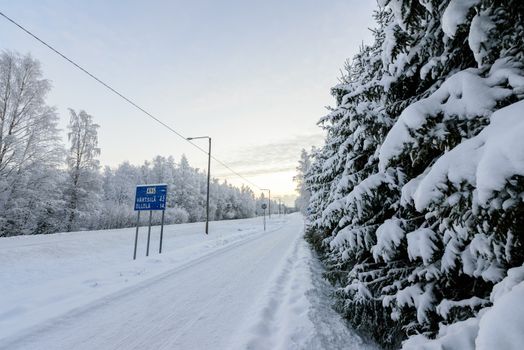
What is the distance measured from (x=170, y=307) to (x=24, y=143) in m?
20.1

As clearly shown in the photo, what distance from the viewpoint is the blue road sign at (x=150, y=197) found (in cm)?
1148

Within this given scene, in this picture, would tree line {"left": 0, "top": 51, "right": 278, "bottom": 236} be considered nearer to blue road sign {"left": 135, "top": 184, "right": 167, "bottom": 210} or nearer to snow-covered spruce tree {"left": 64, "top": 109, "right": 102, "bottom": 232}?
snow-covered spruce tree {"left": 64, "top": 109, "right": 102, "bottom": 232}

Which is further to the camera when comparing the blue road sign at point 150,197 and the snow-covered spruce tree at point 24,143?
the snow-covered spruce tree at point 24,143

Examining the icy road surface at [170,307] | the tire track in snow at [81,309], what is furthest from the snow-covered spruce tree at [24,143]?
the tire track in snow at [81,309]

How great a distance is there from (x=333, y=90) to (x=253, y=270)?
234 inches

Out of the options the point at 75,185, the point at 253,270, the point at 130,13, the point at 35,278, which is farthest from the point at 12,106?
the point at 253,270

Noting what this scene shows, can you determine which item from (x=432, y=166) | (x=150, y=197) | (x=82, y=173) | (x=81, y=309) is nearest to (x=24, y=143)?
(x=82, y=173)

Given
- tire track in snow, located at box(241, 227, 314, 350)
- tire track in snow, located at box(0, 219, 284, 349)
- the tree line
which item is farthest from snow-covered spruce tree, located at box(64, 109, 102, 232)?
tire track in snow, located at box(241, 227, 314, 350)

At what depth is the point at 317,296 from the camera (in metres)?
5.53

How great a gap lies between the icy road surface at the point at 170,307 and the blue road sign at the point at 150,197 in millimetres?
2537

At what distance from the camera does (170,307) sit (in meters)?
5.04

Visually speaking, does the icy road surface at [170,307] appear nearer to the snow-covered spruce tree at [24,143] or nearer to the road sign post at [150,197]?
the road sign post at [150,197]

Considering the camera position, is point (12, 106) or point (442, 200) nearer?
point (442, 200)

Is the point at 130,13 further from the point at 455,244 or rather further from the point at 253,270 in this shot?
the point at 455,244
